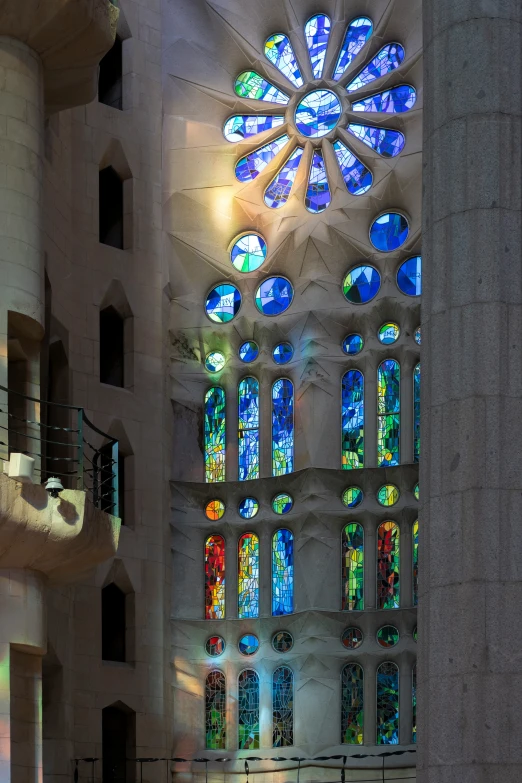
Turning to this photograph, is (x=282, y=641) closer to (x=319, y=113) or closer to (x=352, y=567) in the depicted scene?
(x=352, y=567)

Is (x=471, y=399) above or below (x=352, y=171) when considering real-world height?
below

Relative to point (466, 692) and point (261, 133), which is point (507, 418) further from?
point (261, 133)

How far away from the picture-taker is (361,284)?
31.8m

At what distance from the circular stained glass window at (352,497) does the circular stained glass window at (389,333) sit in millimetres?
2650

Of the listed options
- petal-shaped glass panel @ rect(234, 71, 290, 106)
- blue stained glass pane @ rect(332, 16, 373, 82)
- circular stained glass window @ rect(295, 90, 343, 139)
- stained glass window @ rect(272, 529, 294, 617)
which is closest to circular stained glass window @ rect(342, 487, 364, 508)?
stained glass window @ rect(272, 529, 294, 617)

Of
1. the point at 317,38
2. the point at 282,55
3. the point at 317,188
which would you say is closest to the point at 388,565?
the point at 317,188

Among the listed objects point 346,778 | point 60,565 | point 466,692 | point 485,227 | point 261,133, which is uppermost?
point 261,133

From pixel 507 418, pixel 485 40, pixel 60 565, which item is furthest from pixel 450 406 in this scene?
pixel 60 565

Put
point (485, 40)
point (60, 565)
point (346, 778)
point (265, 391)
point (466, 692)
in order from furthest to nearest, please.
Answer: point (265, 391)
point (346, 778)
point (60, 565)
point (485, 40)
point (466, 692)

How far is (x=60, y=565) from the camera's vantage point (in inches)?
781

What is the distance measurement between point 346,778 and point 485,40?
1682cm

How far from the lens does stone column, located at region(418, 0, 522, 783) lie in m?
15.0

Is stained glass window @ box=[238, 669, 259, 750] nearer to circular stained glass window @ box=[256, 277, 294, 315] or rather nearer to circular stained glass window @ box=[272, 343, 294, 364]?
circular stained glass window @ box=[272, 343, 294, 364]

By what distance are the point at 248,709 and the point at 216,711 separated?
571 millimetres
